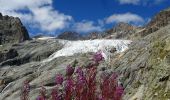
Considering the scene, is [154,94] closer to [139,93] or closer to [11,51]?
[139,93]

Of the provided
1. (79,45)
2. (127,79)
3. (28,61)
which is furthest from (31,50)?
(127,79)

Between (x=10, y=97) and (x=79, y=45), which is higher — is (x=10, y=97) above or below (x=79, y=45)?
below

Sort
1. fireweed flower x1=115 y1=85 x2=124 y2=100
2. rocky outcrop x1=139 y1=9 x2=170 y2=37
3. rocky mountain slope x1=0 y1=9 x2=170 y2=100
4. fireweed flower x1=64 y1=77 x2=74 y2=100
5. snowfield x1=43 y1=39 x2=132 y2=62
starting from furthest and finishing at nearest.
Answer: rocky outcrop x1=139 y1=9 x2=170 y2=37, snowfield x1=43 y1=39 x2=132 y2=62, rocky mountain slope x1=0 y1=9 x2=170 y2=100, fireweed flower x1=115 y1=85 x2=124 y2=100, fireweed flower x1=64 y1=77 x2=74 y2=100

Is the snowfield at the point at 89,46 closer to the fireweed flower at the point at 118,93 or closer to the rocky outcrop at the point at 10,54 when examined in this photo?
the rocky outcrop at the point at 10,54

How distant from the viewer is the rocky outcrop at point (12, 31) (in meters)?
119

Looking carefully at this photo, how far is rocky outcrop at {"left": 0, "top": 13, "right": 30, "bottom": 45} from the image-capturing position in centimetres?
11914

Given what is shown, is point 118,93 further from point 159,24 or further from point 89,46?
point 159,24

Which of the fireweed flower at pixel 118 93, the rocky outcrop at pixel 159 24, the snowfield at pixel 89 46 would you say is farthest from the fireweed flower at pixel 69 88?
the rocky outcrop at pixel 159 24

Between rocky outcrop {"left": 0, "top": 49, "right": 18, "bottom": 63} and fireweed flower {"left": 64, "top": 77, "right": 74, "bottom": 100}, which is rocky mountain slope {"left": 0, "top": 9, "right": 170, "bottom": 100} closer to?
rocky outcrop {"left": 0, "top": 49, "right": 18, "bottom": 63}

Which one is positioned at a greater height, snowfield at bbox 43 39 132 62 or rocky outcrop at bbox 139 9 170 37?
rocky outcrop at bbox 139 9 170 37

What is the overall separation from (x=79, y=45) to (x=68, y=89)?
56.9 m

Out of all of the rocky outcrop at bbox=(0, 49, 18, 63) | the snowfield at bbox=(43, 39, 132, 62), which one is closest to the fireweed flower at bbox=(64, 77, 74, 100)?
the snowfield at bbox=(43, 39, 132, 62)

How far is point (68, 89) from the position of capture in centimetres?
827

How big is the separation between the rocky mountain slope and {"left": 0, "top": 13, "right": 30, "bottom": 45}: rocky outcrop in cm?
3975
